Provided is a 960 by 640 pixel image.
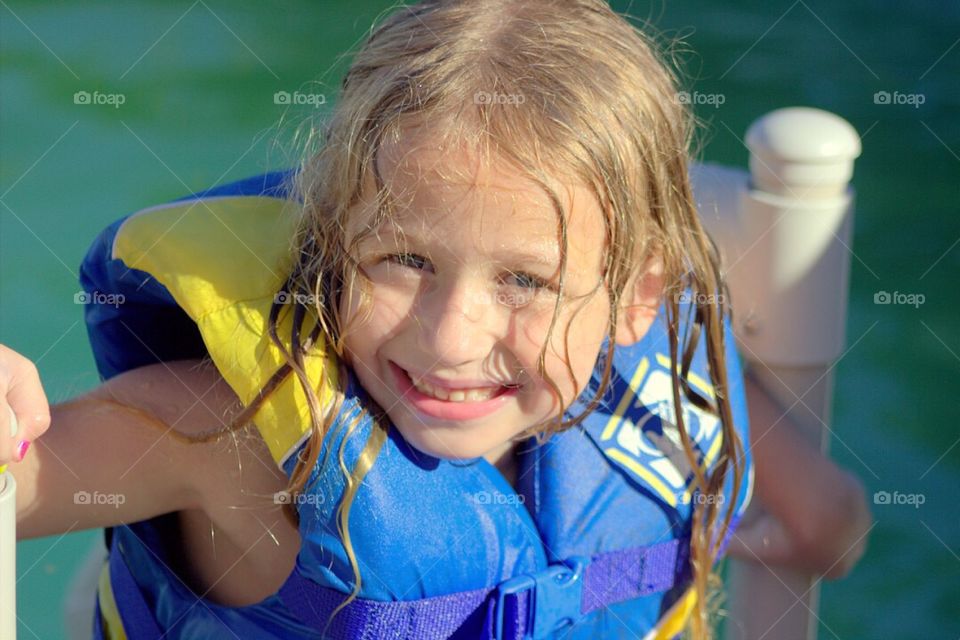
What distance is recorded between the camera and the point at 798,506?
1.92m

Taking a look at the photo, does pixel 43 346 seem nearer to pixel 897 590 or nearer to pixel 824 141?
pixel 897 590

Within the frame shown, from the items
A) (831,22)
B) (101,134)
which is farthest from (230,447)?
(831,22)

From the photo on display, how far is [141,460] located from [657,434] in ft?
2.29

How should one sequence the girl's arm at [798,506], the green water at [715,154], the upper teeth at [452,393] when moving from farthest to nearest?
the green water at [715,154], the girl's arm at [798,506], the upper teeth at [452,393]

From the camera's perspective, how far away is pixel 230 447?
5.03ft

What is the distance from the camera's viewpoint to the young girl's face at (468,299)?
1.35 metres

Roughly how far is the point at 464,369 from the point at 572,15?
467mm
